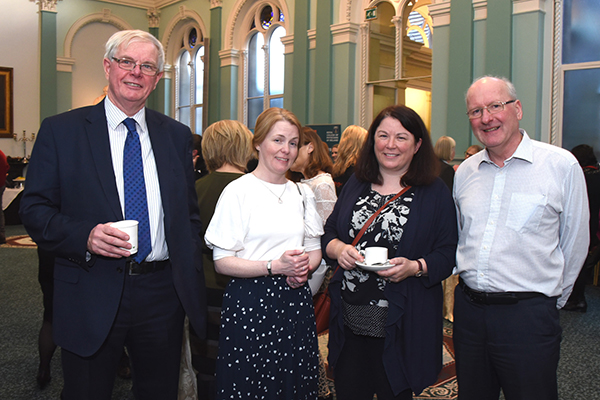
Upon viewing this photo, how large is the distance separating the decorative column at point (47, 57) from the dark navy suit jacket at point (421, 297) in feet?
43.1

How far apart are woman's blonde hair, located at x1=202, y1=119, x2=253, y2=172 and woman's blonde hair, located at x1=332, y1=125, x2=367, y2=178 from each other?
134 centimetres

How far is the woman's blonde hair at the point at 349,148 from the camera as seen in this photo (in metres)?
3.95

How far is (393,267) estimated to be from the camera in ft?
6.19

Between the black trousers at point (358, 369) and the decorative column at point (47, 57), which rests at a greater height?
the decorative column at point (47, 57)

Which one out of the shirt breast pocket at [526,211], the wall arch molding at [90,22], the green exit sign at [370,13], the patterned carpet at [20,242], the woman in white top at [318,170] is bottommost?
the patterned carpet at [20,242]

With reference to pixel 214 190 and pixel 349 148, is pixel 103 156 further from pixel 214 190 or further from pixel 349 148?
pixel 349 148

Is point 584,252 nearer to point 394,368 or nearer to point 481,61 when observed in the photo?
point 394,368

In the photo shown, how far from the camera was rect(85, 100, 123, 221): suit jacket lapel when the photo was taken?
69.5 inches

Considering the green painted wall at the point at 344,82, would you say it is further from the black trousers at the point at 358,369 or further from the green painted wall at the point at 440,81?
the black trousers at the point at 358,369

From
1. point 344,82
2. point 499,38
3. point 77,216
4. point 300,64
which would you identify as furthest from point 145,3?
point 77,216

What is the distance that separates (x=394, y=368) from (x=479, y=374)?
346 mm

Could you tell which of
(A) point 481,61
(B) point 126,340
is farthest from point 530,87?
(B) point 126,340

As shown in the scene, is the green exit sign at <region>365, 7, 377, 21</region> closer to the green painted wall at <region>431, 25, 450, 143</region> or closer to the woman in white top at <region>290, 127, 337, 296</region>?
the green painted wall at <region>431, 25, 450, 143</region>

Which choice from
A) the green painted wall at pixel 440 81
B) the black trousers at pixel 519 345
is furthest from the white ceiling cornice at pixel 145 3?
the black trousers at pixel 519 345
